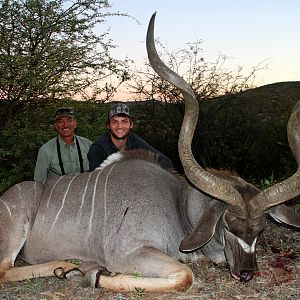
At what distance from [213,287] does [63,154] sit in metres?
2.31

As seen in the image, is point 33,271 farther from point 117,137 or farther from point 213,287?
point 117,137

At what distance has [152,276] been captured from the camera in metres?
3.01

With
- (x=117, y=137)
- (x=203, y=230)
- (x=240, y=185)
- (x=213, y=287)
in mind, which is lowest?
(x=213, y=287)

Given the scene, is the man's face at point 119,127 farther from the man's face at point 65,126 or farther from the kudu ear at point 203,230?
the kudu ear at point 203,230

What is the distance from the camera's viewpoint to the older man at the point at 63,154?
484 centimetres

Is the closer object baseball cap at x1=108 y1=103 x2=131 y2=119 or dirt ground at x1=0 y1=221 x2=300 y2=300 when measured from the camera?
dirt ground at x1=0 y1=221 x2=300 y2=300

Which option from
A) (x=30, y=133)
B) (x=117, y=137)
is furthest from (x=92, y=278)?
(x=30, y=133)

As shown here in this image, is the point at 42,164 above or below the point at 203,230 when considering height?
above

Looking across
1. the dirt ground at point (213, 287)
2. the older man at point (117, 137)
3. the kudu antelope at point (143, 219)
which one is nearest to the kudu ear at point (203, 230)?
the kudu antelope at point (143, 219)


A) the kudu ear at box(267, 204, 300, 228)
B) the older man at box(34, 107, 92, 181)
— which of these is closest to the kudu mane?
the kudu ear at box(267, 204, 300, 228)

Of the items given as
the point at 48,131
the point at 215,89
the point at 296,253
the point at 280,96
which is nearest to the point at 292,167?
the point at 215,89

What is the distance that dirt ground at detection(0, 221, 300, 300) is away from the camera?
9.69 feet

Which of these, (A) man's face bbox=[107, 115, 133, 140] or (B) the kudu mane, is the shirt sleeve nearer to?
(A) man's face bbox=[107, 115, 133, 140]

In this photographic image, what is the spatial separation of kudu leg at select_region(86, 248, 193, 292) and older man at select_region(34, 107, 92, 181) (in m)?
1.97
